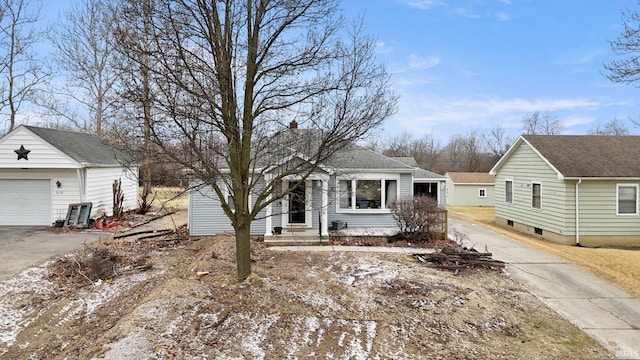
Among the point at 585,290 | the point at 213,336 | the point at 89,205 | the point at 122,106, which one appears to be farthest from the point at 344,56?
the point at 89,205

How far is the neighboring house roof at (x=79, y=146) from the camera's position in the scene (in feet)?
50.5

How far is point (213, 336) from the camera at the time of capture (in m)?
5.01

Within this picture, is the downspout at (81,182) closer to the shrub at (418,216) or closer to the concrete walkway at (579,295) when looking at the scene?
the concrete walkway at (579,295)

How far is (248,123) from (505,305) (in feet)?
18.5

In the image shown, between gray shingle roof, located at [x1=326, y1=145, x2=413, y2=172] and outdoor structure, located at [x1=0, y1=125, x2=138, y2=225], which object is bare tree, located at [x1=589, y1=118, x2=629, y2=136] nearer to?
gray shingle roof, located at [x1=326, y1=145, x2=413, y2=172]

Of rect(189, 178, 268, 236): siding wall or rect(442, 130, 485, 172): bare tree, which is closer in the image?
rect(189, 178, 268, 236): siding wall

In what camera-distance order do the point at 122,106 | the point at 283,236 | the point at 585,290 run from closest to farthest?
the point at 122,106
the point at 585,290
the point at 283,236

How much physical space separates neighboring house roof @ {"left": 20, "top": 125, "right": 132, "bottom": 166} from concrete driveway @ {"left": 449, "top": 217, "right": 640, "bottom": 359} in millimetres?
13805

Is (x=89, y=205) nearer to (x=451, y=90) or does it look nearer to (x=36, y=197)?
(x=36, y=197)

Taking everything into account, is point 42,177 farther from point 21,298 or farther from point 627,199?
point 627,199

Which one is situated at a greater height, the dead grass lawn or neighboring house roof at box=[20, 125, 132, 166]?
neighboring house roof at box=[20, 125, 132, 166]

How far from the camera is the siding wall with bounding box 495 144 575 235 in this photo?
48.1ft

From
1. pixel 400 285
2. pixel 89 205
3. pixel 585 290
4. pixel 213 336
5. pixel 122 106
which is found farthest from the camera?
pixel 89 205

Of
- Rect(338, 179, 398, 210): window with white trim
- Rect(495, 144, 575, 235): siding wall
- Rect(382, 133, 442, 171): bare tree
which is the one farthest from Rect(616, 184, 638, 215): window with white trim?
Rect(382, 133, 442, 171): bare tree
